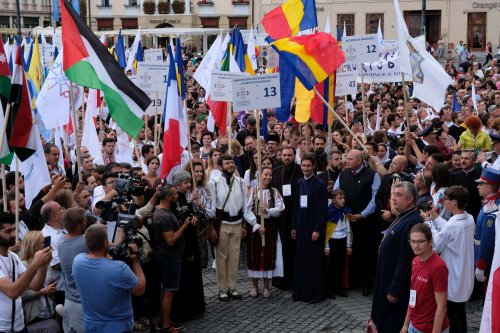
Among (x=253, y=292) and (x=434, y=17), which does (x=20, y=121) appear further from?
(x=434, y=17)

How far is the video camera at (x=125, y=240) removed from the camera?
6.14 meters

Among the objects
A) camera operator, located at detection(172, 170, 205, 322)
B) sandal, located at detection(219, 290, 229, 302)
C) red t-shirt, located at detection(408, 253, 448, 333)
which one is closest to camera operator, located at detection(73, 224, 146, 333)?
red t-shirt, located at detection(408, 253, 448, 333)

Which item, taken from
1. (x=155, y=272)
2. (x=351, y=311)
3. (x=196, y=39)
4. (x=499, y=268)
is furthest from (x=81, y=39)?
(x=196, y=39)

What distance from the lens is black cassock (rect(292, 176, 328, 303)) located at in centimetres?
937

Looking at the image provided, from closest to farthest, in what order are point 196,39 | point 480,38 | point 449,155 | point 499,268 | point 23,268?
point 499,268 → point 23,268 → point 449,155 → point 480,38 → point 196,39

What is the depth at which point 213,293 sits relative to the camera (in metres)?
9.85

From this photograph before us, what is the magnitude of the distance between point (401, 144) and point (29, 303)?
678 centimetres

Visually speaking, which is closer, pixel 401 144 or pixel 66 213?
pixel 66 213

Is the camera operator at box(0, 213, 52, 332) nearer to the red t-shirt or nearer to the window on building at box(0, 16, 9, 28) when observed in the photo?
the red t-shirt

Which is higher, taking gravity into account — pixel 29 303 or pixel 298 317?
pixel 29 303

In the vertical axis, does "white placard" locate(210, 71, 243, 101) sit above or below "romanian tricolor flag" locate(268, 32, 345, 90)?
below

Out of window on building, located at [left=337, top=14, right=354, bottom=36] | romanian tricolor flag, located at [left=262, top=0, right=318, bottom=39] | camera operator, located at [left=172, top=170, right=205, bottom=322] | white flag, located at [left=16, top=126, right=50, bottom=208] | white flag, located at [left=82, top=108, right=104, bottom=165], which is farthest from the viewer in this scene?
window on building, located at [left=337, top=14, right=354, bottom=36]

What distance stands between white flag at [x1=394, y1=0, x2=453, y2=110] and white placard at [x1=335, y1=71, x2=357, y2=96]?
7.28 ft

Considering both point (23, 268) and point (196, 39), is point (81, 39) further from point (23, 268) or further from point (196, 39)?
point (196, 39)
